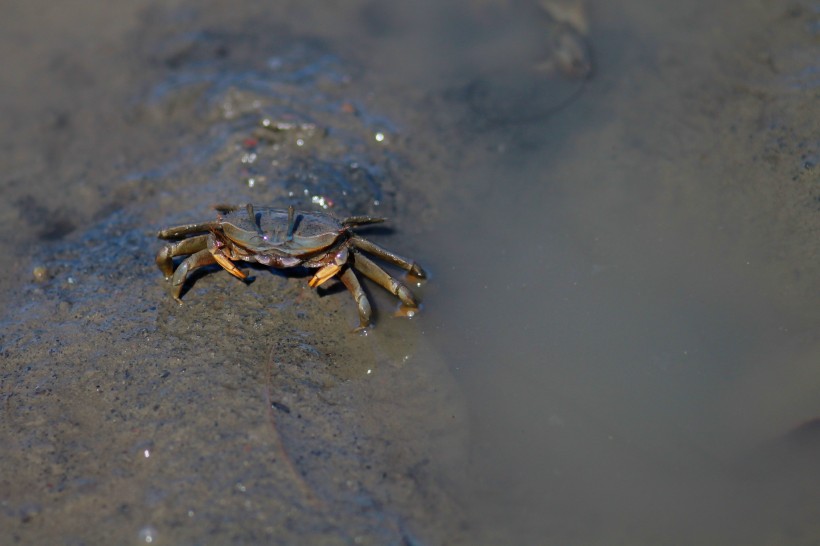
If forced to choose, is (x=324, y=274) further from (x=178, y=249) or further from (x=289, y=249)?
(x=178, y=249)

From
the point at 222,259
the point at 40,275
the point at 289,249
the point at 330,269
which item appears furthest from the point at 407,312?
the point at 40,275

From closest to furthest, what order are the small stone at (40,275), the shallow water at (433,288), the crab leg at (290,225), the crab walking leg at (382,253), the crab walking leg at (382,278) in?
the shallow water at (433,288)
the crab leg at (290,225)
the crab walking leg at (382,278)
the crab walking leg at (382,253)
the small stone at (40,275)

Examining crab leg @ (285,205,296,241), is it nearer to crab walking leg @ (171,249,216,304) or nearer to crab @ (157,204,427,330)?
crab @ (157,204,427,330)

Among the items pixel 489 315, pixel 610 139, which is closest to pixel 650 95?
pixel 610 139

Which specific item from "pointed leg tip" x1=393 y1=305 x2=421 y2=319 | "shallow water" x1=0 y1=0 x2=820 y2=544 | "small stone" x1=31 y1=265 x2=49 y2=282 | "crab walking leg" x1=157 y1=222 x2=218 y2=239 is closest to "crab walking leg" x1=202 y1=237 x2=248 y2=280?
"crab walking leg" x1=157 y1=222 x2=218 y2=239

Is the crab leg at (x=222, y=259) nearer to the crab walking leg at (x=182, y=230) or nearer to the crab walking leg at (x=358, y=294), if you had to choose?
the crab walking leg at (x=182, y=230)

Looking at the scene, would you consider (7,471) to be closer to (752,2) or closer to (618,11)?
(618,11)

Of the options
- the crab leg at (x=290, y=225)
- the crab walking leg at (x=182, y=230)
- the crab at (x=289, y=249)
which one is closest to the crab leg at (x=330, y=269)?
the crab at (x=289, y=249)
